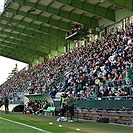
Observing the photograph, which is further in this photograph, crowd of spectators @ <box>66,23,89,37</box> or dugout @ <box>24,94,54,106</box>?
crowd of spectators @ <box>66,23,89,37</box>

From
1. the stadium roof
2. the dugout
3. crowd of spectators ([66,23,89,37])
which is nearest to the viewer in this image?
the dugout

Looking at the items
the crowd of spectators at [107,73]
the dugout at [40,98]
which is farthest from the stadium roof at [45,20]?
the dugout at [40,98]

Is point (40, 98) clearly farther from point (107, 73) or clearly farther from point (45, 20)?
point (45, 20)

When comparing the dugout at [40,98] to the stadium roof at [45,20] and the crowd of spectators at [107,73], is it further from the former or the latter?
the stadium roof at [45,20]

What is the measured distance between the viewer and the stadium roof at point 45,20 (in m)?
40.5

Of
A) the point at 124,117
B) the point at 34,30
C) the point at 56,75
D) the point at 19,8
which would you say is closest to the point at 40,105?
the point at 56,75

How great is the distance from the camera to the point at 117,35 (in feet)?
109

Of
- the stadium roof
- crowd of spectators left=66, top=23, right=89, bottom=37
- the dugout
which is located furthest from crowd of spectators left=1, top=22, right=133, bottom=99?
crowd of spectators left=66, top=23, right=89, bottom=37

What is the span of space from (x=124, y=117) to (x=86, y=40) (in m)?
30.1

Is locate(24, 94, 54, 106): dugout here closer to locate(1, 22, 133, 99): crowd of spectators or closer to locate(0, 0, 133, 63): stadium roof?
locate(1, 22, 133, 99): crowd of spectators

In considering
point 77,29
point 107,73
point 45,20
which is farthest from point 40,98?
point 45,20

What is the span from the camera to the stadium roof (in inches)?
1596

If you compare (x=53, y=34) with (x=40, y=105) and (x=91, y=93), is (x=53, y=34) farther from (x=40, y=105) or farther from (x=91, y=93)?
(x=91, y=93)

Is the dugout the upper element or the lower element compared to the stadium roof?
lower
